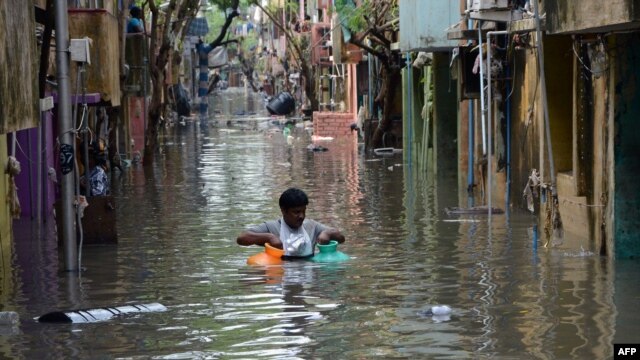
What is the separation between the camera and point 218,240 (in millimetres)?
17188

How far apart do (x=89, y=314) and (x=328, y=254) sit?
328 cm

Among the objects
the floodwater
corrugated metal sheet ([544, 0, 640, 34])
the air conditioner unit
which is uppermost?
the air conditioner unit

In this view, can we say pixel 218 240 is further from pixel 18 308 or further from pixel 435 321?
pixel 435 321

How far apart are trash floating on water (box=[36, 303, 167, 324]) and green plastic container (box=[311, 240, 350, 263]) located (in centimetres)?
240

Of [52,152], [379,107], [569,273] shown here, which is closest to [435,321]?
[569,273]

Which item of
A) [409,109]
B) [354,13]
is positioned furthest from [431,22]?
[354,13]

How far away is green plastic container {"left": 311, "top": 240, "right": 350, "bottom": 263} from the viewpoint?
13578mm

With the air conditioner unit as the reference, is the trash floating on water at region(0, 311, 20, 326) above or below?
below

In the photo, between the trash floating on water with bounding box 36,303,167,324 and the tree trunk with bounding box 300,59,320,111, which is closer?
the trash floating on water with bounding box 36,303,167,324

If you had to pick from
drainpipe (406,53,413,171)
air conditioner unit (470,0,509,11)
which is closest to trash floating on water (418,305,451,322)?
air conditioner unit (470,0,509,11)

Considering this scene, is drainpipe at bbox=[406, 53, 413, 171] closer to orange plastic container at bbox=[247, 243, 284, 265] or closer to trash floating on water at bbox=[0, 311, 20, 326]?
orange plastic container at bbox=[247, 243, 284, 265]

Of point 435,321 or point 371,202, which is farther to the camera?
point 371,202

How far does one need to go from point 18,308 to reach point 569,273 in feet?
17.0

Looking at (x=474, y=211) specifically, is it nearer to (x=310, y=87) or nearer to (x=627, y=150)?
(x=627, y=150)
